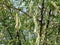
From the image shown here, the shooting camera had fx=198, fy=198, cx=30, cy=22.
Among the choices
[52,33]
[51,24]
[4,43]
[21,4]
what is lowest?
[4,43]

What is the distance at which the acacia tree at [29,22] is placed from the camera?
59.3 inches

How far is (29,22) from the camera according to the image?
5.92 feet

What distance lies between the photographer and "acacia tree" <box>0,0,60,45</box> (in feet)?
4.94

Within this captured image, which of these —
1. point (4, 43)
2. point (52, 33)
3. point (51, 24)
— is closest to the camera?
point (51, 24)

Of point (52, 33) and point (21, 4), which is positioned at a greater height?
point (21, 4)

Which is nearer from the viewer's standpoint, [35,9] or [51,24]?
[35,9]

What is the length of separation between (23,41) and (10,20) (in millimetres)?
249

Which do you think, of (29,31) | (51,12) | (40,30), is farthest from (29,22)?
A: (40,30)

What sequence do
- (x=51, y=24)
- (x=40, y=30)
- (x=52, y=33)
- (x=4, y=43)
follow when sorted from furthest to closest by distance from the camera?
(x=4, y=43), (x=52, y=33), (x=51, y=24), (x=40, y=30)

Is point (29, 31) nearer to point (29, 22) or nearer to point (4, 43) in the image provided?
point (29, 22)

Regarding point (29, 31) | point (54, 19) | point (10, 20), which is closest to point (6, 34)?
point (10, 20)

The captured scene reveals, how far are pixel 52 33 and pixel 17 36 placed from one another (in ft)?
1.19

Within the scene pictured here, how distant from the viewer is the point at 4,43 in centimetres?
211

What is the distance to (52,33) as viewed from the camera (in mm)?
1919
